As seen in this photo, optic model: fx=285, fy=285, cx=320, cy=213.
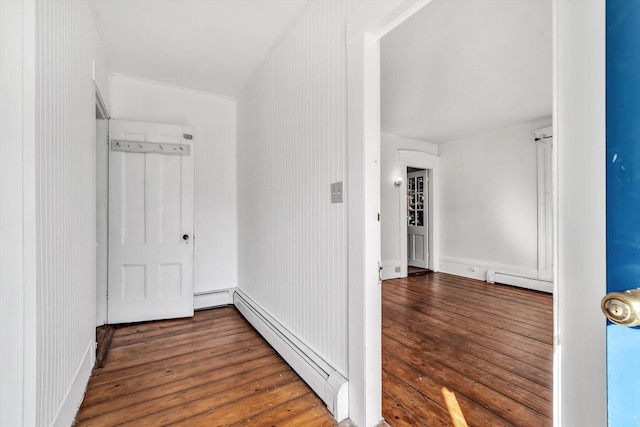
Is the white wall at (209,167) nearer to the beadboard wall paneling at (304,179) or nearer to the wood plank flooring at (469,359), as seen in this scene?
the beadboard wall paneling at (304,179)

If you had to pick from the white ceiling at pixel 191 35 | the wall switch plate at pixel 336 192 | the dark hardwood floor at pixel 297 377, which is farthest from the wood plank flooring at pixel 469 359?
the white ceiling at pixel 191 35

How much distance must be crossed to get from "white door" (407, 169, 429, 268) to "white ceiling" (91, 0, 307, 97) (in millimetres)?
4523

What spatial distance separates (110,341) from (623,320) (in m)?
3.53

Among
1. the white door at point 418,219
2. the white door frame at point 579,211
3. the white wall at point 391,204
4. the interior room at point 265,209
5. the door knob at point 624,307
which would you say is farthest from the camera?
the white door at point 418,219

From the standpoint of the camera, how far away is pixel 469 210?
5617 mm

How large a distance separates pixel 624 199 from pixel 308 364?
6.39 feet

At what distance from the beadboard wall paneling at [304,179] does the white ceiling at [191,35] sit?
6.7 inches

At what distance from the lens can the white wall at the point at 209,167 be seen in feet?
11.6

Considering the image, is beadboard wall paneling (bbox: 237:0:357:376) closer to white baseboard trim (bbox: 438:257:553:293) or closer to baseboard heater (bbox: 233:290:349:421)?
baseboard heater (bbox: 233:290:349:421)

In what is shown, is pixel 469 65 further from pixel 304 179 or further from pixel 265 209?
pixel 265 209

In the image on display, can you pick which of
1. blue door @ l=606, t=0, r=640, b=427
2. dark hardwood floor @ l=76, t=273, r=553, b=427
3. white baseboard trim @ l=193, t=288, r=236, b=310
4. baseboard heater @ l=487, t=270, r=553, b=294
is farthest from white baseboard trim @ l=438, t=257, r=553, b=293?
blue door @ l=606, t=0, r=640, b=427

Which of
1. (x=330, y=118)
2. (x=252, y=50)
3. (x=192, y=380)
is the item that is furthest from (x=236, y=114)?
(x=192, y=380)

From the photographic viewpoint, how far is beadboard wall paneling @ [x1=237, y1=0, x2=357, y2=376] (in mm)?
1811

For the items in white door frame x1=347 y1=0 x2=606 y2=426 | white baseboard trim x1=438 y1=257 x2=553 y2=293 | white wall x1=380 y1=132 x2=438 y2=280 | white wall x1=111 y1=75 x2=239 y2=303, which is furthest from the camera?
white wall x1=380 y1=132 x2=438 y2=280
